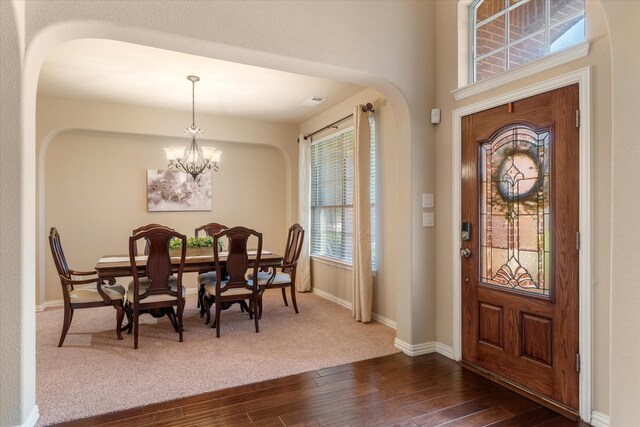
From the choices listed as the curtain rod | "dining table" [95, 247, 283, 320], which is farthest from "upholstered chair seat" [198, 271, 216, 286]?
the curtain rod

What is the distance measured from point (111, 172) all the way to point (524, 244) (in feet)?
17.7

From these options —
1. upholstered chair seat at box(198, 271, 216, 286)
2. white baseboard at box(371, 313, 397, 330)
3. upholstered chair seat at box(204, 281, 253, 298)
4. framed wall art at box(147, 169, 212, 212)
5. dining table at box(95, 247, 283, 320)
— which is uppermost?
framed wall art at box(147, 169, 212, 212)

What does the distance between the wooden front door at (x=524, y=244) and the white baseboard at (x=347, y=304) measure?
1.14m

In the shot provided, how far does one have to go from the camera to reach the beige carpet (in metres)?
2.60

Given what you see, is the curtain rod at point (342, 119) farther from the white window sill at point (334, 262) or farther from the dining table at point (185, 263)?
the dining table at point (185, 263)

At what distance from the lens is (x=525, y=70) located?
2.55 m

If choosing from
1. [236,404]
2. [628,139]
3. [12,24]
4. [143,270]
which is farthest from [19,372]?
[628,139]

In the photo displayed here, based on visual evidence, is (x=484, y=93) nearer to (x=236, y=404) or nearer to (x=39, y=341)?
(x=236, y=404)

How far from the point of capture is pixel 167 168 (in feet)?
18.7

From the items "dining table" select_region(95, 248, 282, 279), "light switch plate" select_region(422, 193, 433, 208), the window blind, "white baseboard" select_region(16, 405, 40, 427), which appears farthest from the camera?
the window blind

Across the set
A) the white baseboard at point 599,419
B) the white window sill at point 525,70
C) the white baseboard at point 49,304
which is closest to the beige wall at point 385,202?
the white window sill at point 525,70

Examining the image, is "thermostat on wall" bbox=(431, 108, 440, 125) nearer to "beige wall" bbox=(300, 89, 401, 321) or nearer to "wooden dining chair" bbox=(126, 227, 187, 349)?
"beige wall" bbox=(300, 89, 401, 321)

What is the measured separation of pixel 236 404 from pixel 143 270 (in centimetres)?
185

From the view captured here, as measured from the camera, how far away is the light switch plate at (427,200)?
11.0 feet
